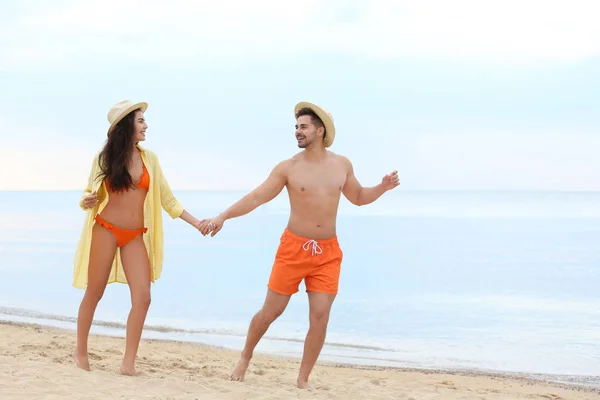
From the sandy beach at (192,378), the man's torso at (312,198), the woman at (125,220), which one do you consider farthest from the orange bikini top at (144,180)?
the sandy beach at (192,378)

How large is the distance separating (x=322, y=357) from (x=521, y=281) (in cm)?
939

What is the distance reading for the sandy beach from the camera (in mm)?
5387

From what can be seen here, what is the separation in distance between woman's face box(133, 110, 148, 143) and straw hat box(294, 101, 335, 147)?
1234 millimetres

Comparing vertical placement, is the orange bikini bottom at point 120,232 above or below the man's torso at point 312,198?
below

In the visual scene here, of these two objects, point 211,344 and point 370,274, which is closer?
point 211,344

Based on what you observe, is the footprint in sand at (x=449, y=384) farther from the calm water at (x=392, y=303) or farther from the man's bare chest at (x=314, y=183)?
the man's bare chest at (x=314, y=183)

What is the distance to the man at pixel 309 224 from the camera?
587cm

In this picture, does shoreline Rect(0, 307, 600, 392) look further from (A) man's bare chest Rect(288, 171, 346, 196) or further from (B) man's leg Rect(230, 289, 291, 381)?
(A) man's bare chest Rect(288, 171, 346, 196)

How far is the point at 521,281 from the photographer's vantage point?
17.4 m

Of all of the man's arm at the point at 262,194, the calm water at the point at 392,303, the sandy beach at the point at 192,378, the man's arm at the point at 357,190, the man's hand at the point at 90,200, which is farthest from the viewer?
the calm water at the point at 392,303

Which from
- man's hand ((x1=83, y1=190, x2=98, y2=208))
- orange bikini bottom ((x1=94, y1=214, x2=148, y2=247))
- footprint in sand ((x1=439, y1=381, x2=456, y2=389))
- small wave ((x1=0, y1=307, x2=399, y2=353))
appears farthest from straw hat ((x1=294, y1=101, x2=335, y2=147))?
small wave ((x1=0, y1=307, x2=399, y2=353))

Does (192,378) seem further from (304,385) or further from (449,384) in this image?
(449,384)

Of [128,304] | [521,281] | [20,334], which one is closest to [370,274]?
[521,281]

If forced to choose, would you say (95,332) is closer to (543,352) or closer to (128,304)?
(128,304)
